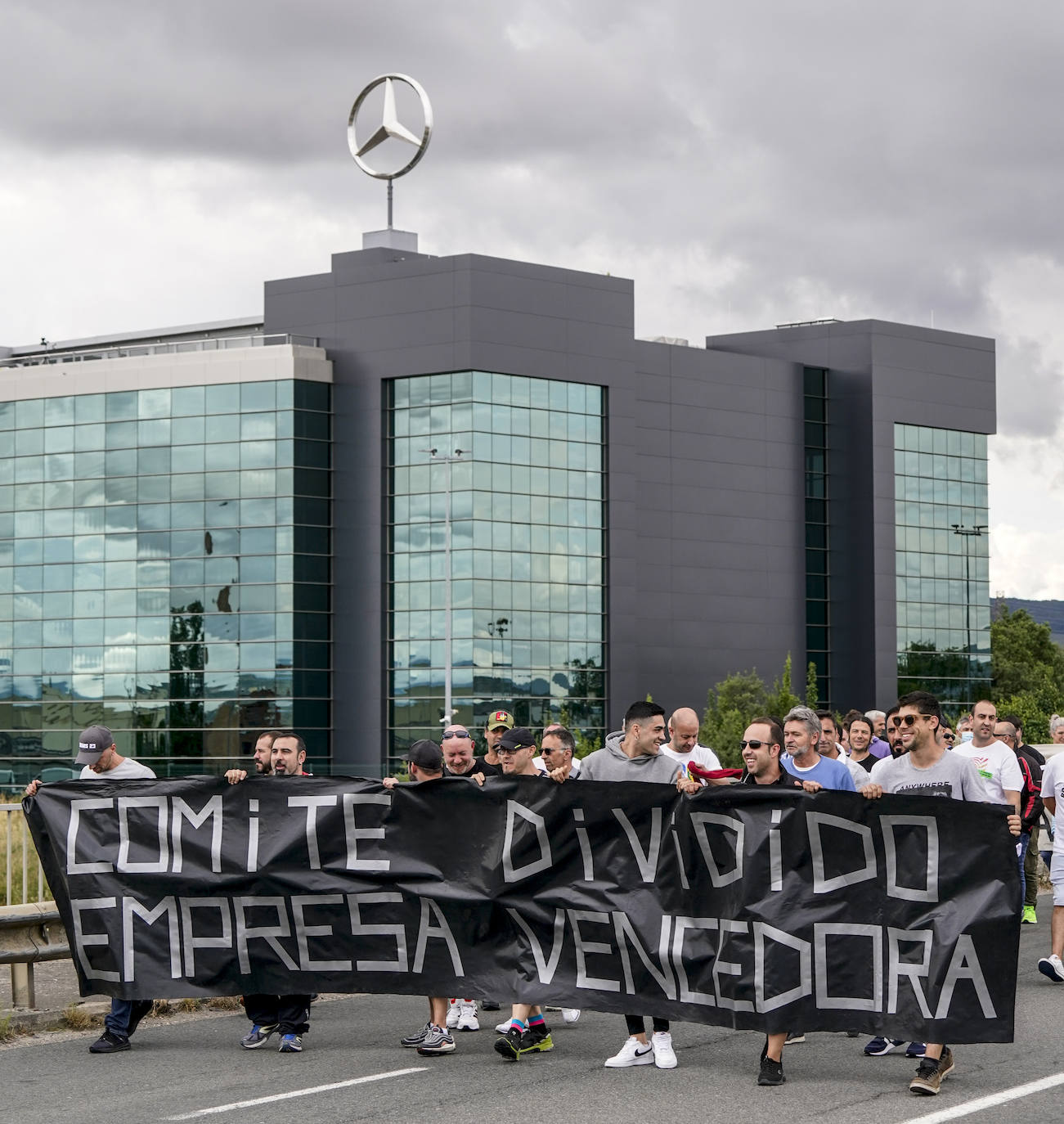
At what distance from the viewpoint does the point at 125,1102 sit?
889 centimetres

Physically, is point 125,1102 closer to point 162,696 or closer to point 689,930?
point 689,930

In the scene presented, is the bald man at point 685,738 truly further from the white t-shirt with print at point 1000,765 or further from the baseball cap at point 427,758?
the white t-shirt with print at point 1000,765

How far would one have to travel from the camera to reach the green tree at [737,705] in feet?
189

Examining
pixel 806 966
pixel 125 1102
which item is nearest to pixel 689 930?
pixel 806 966

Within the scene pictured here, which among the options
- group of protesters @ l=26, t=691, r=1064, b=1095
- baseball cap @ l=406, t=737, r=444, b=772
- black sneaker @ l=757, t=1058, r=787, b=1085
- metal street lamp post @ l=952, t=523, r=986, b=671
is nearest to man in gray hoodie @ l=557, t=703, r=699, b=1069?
group of protesters @ l=26, t=691, r=1064, b=1095

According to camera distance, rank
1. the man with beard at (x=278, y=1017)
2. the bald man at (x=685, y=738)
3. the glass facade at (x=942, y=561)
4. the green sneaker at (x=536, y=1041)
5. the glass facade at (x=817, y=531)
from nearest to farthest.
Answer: the green sneaker at (x=536, y=1041)
the man with beard at (x=278, y=1017)
the bald man at (x=685, y=738)
the glass facade at (x=942, y=561)
the glass facade at (x=817, y=531)

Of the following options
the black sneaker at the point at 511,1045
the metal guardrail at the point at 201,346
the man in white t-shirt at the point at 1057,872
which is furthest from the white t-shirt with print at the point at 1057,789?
the metal guardrail at the point at 201,346

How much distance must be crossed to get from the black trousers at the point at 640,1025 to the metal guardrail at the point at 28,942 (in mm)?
3677

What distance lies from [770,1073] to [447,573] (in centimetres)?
4895

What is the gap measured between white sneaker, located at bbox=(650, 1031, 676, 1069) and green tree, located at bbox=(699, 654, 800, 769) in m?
46.7

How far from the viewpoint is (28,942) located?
11.6 m

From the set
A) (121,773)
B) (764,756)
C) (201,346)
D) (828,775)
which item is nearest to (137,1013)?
(121,773)

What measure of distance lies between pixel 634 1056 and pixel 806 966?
1072 mm

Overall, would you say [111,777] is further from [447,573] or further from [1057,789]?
[447,573]
